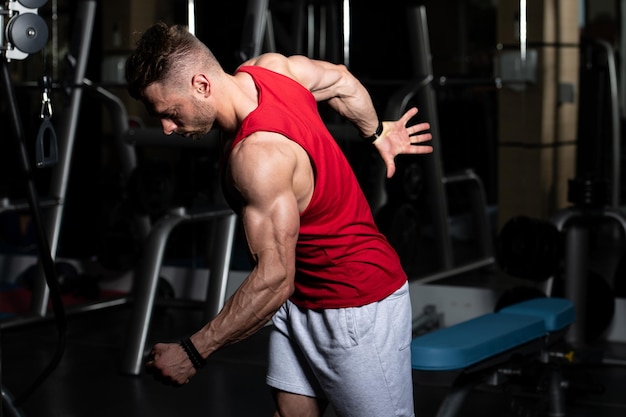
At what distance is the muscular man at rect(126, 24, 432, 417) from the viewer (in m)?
1.67

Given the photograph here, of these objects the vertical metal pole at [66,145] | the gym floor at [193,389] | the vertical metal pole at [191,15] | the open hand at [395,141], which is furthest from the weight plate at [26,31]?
the vertical metal pole at [191,15]

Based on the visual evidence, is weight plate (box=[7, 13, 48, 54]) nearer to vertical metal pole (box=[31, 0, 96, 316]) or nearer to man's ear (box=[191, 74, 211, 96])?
man's ear (box=[191, 74, 211, 96])

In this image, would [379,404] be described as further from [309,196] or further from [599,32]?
[599,32]

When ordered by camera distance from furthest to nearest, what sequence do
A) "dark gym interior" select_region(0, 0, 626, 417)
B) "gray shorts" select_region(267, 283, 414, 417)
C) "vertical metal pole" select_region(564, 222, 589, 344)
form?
"vertical metal pole" select_region(564, 222, 589, 344), "dark gym interior" select_region(0, 0, 626, 417), "gray shorts" select_region(267, 283, 414, 417)

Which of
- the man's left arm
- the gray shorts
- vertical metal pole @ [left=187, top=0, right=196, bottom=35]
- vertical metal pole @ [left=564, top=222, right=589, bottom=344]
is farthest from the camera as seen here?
vertical metal pole @ [left=187, top=0, right=196, bottom=35]

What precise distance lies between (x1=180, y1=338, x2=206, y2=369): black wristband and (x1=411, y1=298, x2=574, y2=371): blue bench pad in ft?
2.85

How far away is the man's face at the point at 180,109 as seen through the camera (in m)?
1.70

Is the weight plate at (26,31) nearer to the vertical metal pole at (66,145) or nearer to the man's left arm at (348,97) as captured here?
the man's left arm at (348,97)

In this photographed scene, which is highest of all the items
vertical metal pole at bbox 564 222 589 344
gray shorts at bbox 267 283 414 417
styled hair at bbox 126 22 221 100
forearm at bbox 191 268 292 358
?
styled hair at bbox 126 22 221 100

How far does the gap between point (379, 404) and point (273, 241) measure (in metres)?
0.42

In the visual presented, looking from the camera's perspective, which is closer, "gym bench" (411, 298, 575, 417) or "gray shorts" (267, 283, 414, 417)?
"gray shorts" (267, 283, 414, 417)

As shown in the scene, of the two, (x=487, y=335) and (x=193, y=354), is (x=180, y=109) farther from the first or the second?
(x=487, y=335)

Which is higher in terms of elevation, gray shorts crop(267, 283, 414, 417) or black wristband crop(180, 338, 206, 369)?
black wristband crop(180, 338, 206, 369)

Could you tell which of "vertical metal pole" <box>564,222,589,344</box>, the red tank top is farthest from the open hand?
"vertical metal pole" <box>564,222,589,344</box>
